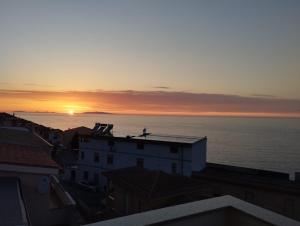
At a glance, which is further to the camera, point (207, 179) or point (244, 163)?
point (244, 163)

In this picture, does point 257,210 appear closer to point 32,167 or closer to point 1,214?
point 1,214

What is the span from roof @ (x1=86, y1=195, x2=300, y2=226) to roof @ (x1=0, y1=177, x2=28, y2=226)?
25.6ft

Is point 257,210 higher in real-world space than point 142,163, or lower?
higher

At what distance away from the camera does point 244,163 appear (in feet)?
272

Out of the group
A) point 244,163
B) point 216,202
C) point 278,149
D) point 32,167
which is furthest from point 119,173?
point 278,149

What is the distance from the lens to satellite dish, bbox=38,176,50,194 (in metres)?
15.8

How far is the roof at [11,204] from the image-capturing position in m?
10.2

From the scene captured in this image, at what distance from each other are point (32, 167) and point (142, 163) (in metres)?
21.6

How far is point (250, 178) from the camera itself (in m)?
29.5

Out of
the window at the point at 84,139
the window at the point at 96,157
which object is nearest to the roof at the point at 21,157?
the window at the point at 96,157

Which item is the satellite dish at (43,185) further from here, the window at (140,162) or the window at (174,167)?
the window at (140,162)

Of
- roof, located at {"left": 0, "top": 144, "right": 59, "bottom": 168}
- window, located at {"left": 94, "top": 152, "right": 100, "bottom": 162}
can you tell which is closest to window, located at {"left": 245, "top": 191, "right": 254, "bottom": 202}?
roof, located at {"left": 0, "top": 144, "right": 59, "bottom": 168}

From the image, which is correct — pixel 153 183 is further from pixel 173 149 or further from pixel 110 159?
pixel 110 159

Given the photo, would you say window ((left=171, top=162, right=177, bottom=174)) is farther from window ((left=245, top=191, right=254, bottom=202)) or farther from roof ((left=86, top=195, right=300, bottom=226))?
roof ((left=86, top=195, right=300, bottom=226))
